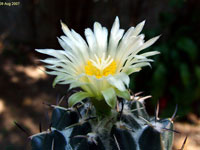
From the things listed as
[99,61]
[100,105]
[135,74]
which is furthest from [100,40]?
[135,74]

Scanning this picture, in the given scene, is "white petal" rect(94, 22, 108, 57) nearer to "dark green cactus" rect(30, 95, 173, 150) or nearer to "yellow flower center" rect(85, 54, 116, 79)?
"yellow flower center" rect(85, 54, 116, 79)

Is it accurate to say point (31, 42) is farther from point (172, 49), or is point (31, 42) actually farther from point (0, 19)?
point (172, 49)

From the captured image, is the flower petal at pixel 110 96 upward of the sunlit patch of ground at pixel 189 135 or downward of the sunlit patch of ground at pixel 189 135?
upward

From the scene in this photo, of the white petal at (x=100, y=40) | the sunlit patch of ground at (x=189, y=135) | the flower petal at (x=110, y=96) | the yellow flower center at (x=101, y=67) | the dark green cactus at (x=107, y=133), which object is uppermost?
the white petal at (x=100, y=40)

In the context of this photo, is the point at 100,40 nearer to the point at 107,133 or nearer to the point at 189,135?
the point at 107,133

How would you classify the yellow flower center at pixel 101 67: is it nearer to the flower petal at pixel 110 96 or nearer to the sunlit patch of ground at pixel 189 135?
the flower petal at pixel 110 96

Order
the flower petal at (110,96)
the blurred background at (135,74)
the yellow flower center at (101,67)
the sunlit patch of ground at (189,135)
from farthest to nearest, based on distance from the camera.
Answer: the blurred background at (135,74) < the sunlit patch of ground at (189,135) < the yellow flower center at (101,67) < the flower petal at (110,96)

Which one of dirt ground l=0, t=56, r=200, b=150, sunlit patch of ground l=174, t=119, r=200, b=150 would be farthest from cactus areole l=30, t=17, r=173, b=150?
sunlit patch of ground l=174, t=119, r=200, b=150

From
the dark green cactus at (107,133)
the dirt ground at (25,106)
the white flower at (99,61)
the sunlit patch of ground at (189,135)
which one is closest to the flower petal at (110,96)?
the white flower at (99,61)
